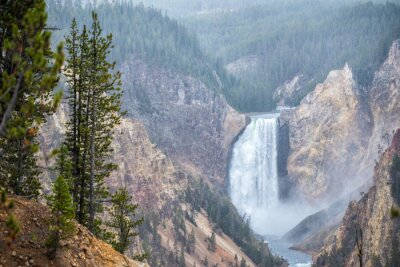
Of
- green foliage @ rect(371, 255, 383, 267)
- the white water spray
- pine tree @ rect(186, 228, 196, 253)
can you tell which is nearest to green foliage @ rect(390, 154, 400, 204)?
green foliage @ rect(371, 255, 383, 267)

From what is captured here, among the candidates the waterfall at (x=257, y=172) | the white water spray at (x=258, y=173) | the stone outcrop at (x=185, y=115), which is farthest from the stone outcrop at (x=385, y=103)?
the stone outcrop at (x=185, y=115)

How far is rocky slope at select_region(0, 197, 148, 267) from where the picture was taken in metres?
18.7

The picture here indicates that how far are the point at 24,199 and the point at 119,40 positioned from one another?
149137 millimetres

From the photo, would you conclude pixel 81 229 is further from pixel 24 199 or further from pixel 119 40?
pixel 119 40

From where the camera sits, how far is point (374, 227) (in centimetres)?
7819

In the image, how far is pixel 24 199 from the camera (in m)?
22.1

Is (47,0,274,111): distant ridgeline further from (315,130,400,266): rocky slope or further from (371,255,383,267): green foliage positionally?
(371,255,383,267): green foliage

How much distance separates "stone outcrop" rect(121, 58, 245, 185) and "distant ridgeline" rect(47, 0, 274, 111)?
4.73 m

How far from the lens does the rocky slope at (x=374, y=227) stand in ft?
242

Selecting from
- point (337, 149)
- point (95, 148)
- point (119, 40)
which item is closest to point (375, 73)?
point (337, 149)

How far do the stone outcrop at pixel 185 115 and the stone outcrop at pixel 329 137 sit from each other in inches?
740

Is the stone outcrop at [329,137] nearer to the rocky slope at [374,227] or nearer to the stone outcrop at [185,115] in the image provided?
the stone outcrop at [185,115]

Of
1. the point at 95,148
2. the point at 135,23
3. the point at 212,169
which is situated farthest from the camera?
the point at 135,23

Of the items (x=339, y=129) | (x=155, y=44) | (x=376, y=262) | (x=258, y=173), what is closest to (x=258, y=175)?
(x=258, y=173)
